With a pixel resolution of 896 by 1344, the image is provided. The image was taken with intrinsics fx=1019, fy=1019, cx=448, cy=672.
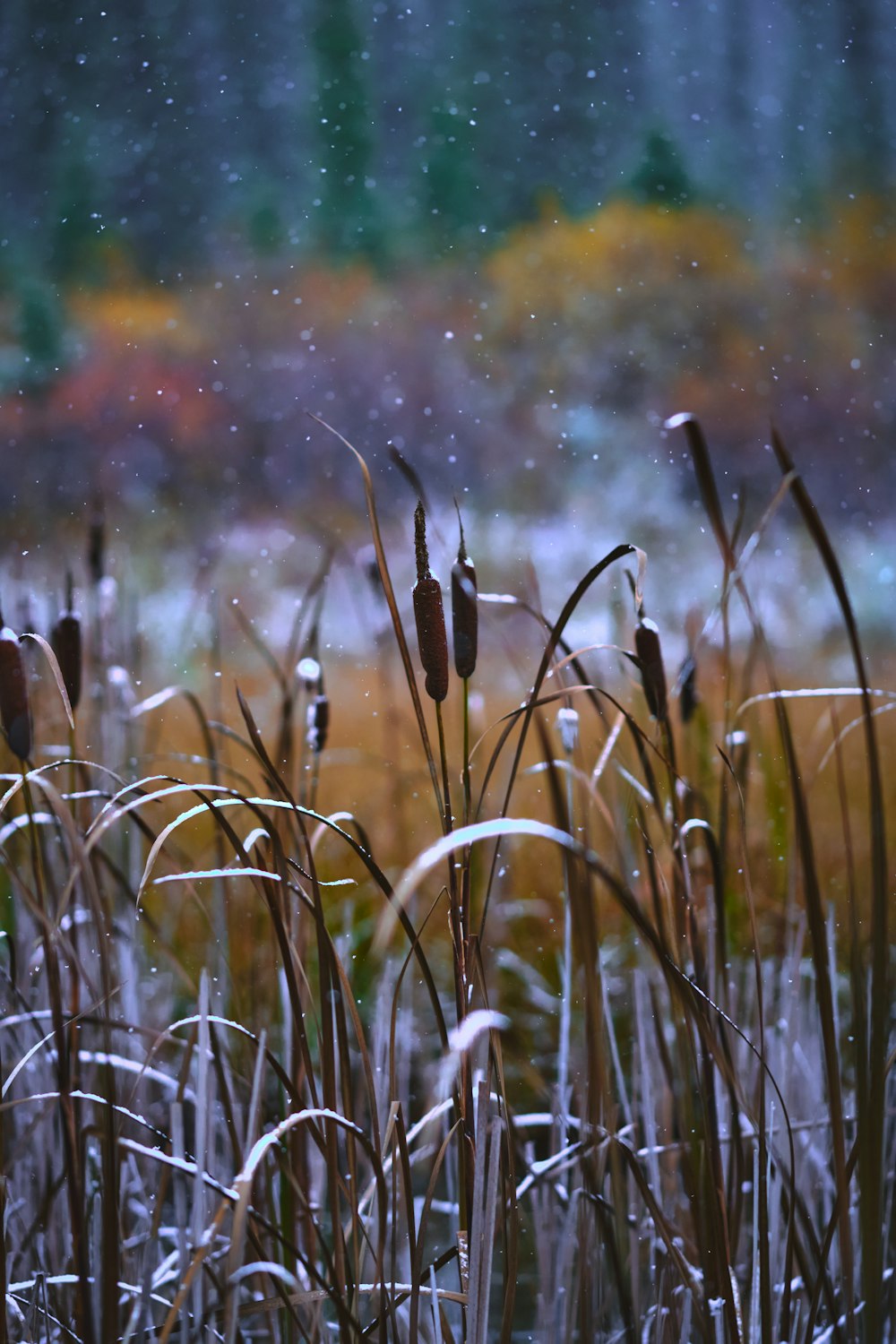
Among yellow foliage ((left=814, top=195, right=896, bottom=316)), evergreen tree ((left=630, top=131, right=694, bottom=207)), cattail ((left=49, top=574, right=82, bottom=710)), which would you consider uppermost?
evergreen tree ((left=630, top=131, right=694, bottom=207))

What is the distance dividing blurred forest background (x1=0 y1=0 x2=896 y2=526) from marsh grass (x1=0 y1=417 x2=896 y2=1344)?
7.7 inches

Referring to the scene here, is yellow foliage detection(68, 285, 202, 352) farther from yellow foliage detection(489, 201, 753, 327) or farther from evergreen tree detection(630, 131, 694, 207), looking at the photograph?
evergreen tree detection(630, 131, 694, 207)

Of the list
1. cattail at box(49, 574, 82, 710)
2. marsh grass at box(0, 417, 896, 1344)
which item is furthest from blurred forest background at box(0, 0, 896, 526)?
cattail at box(49, 574, 82, 710)

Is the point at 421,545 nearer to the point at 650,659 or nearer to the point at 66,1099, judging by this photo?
the point at 650,659

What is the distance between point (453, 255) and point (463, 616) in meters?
0.84

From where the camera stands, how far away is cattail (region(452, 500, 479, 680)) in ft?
1.16

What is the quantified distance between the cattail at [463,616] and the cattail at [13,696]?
0.52 ft

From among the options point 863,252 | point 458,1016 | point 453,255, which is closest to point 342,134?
point 453,255

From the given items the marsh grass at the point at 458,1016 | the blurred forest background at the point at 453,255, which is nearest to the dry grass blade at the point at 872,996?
the marsh grass at the point at 458,1016

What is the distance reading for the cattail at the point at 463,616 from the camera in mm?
354

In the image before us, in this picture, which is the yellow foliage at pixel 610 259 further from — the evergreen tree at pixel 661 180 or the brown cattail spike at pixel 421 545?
the brown cattail spike at pixel 421 545

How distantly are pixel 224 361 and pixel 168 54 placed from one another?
294 mm

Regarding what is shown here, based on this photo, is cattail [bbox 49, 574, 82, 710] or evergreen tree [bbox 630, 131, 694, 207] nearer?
cattail [bbox 49, 574, 82, 710]

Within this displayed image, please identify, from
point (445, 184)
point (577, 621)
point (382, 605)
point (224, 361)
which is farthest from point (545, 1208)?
point (445, 184)
